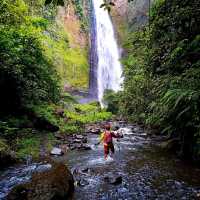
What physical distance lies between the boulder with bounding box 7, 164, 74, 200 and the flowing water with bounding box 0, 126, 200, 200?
34cm

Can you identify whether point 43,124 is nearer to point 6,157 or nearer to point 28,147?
point 28,147

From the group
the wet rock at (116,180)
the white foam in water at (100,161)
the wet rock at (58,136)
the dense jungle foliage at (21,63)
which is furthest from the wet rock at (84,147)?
the wet rock at (116,180)

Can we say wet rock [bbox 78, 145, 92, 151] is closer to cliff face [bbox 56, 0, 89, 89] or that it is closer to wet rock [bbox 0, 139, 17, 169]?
wet rock [bbox 0, 139, 17, 169]

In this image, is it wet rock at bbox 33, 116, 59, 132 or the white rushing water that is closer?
wet rock at bbox 33, 116, 59, 132

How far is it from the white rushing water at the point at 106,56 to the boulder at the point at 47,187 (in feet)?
113

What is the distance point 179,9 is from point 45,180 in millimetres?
7445

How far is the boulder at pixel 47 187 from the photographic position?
270 inches

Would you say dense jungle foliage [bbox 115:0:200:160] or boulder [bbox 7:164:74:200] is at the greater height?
dense jungle foliage [bbox 115:0:200:160]

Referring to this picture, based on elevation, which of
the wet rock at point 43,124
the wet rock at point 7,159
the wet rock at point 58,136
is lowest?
the wet rock at point 7,159

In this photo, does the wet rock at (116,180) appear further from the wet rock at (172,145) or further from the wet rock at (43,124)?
the wet rock at (43,124)

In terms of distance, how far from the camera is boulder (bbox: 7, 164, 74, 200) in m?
6.86

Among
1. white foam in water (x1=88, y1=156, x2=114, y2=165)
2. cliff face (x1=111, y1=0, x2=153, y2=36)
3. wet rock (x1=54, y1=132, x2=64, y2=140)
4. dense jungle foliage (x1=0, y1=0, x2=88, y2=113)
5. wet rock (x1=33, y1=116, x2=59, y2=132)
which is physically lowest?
white foam in water (x1=88, y1=156, x2=114, y2=165)

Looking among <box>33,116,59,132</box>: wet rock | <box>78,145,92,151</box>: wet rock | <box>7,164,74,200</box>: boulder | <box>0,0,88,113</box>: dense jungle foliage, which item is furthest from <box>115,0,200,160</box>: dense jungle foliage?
<box>33,116,59,132</box>: wet rock

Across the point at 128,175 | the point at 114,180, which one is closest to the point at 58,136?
the point at 128,175
